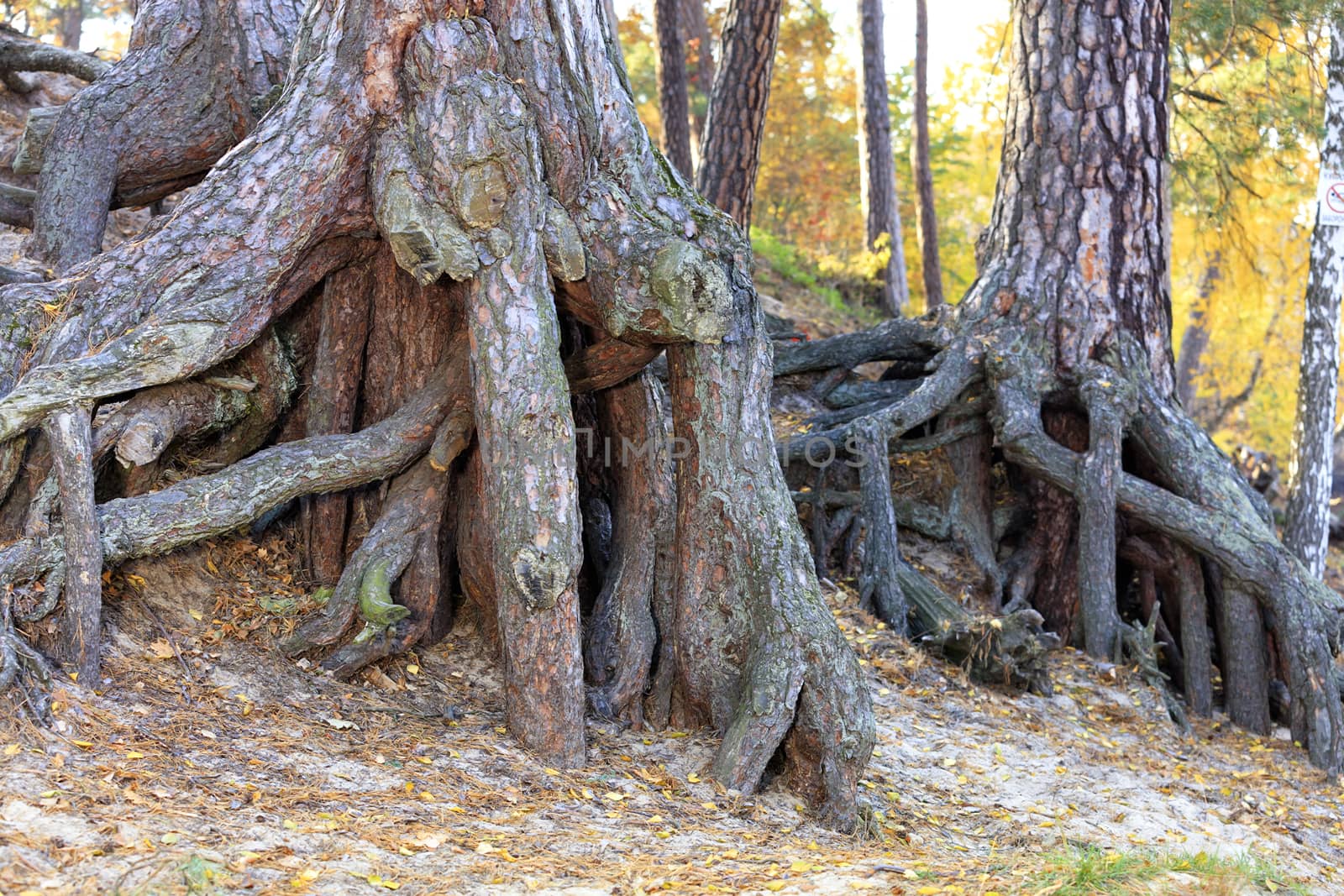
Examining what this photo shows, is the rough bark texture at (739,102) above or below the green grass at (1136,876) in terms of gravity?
above

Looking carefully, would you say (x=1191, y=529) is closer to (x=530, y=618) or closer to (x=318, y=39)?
(x=530, y=618)

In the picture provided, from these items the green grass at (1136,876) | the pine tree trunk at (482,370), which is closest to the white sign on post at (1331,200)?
the pine tree trunk at (482,370)

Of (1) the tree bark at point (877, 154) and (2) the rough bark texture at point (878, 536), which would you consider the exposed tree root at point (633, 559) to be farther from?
(1) the tree bark at point (877, 154)

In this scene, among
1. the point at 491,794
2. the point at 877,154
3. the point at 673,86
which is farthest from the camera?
the point at 877,154

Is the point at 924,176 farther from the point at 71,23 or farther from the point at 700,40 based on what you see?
the point at 71,23

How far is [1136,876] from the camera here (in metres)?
3.53

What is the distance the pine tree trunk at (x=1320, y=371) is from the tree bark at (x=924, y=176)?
540 cm


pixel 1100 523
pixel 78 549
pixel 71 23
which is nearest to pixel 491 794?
pixel 78 549

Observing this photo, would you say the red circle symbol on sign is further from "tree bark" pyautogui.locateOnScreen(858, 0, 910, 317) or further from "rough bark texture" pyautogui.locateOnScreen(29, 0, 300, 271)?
"rough bark texture" pyautogui.locateOnScreen(29, 0, 300, 271)

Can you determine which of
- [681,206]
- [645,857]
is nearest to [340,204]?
[681,206]

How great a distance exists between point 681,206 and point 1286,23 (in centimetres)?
698

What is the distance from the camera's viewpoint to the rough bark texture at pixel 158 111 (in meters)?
6.16

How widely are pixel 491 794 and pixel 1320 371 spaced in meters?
7.40

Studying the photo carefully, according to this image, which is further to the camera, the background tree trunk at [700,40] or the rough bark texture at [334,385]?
the background tree trunk at [700,40]
